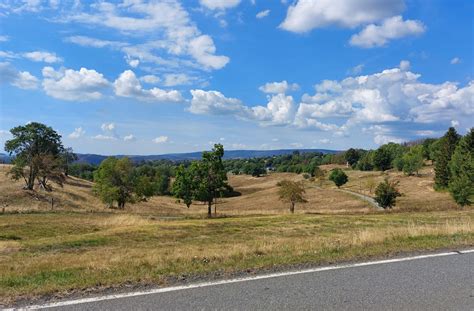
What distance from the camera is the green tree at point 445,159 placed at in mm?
85062

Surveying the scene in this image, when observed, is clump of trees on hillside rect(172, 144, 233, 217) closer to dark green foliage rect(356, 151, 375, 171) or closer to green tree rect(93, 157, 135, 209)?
green tree rect(93, 157, 135, 209)

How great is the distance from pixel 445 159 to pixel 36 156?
260 feet

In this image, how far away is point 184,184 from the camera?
5403 cm

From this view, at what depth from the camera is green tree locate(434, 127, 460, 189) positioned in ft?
279

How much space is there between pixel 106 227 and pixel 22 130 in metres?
57.4

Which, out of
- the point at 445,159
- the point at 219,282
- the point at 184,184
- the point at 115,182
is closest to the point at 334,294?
the point at 219,282

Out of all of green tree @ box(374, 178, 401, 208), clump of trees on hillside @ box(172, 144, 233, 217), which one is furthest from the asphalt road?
green tree @ box(374, 178, 401, 208)

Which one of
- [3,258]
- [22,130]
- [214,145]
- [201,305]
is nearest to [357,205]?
[214,145]

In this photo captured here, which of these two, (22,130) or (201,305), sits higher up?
(22,130)

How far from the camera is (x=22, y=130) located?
77125 mm

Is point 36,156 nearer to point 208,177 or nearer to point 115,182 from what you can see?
point 115,182

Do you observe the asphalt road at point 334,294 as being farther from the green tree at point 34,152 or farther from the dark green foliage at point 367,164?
the dark green foliage at point 367,164

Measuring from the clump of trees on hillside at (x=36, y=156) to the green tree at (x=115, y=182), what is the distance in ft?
35.0

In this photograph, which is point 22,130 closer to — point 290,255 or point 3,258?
point 3,258
